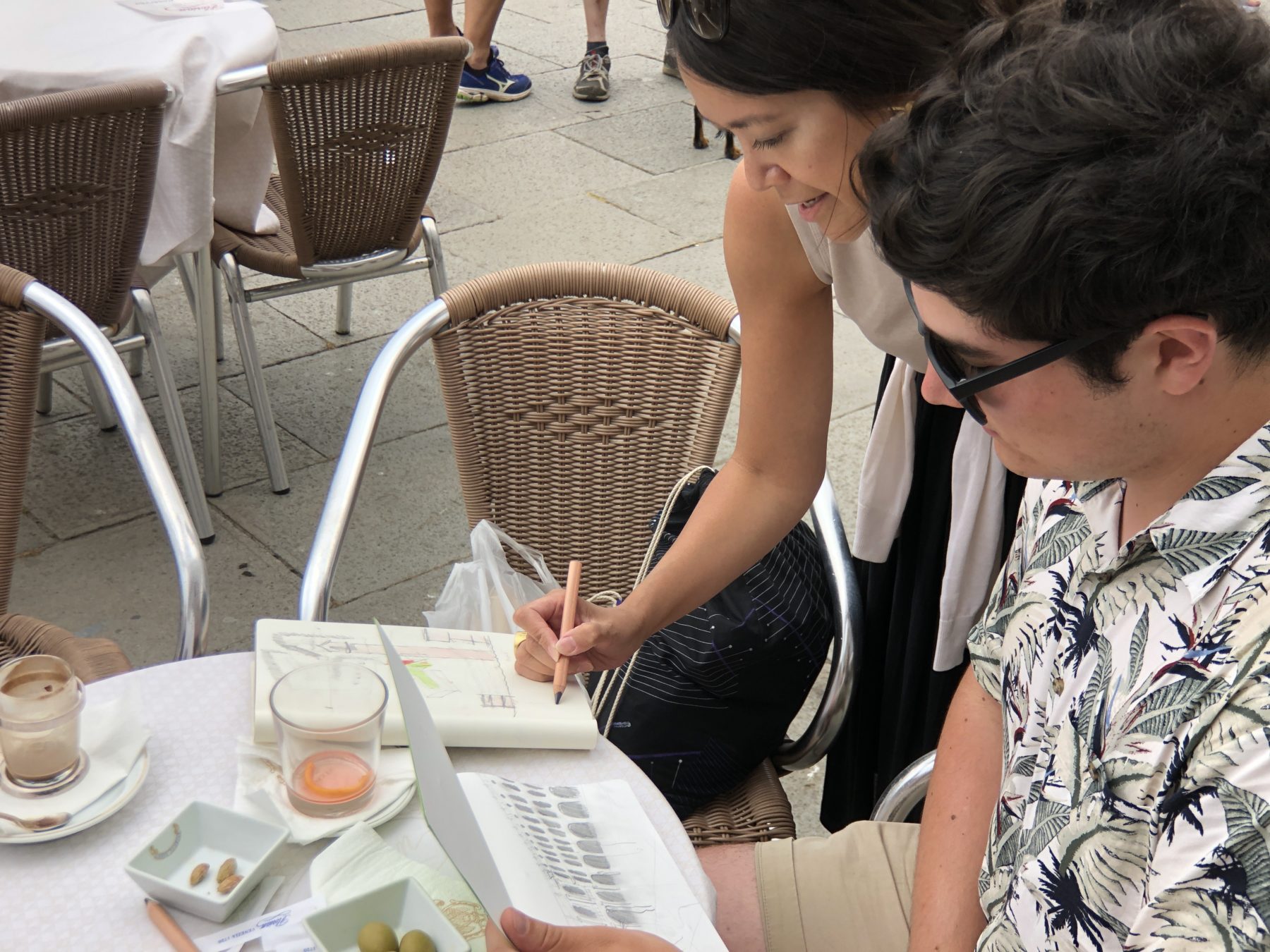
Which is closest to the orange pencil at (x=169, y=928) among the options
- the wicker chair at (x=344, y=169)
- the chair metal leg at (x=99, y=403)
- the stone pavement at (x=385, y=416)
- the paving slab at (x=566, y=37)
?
the stone pavement at (x=385, y=416)

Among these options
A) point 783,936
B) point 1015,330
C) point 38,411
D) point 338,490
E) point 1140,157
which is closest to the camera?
point 1140,157

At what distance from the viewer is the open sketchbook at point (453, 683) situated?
4.31 feet

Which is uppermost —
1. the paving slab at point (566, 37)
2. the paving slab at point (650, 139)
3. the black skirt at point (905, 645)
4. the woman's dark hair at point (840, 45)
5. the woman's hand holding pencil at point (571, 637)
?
the woman's dark hair at point (840, 45)

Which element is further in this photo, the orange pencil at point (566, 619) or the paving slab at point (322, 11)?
the paving slab at point (322, 11)

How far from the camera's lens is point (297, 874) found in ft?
3.86

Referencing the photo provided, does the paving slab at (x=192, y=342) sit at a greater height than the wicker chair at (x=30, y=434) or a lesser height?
lesser

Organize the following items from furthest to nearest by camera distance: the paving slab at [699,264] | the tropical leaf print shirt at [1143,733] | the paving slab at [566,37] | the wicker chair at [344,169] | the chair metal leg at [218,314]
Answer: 1. the paving slab at [566,37]
2. the paving slab at [699,264]
3. the chair metal leg at [218,314]
4. the wicker chair at [344,169]
5. the tropical leaf print shirt at [1143,733]

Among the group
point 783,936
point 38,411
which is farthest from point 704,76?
point 38,411

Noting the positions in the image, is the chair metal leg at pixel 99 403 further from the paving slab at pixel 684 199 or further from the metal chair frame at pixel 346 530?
the paving slab at pixel 684 199

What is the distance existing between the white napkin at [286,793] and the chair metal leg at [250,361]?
2066 mm

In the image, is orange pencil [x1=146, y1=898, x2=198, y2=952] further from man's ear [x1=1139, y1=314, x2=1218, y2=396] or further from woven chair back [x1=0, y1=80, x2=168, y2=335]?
woven chair back [x1=0, y1=80, x2=168, y2=335]

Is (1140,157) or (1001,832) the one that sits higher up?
(1140,157)

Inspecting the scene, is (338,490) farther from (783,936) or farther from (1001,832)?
(1001,832)

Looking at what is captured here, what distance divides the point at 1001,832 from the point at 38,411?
3108mm
